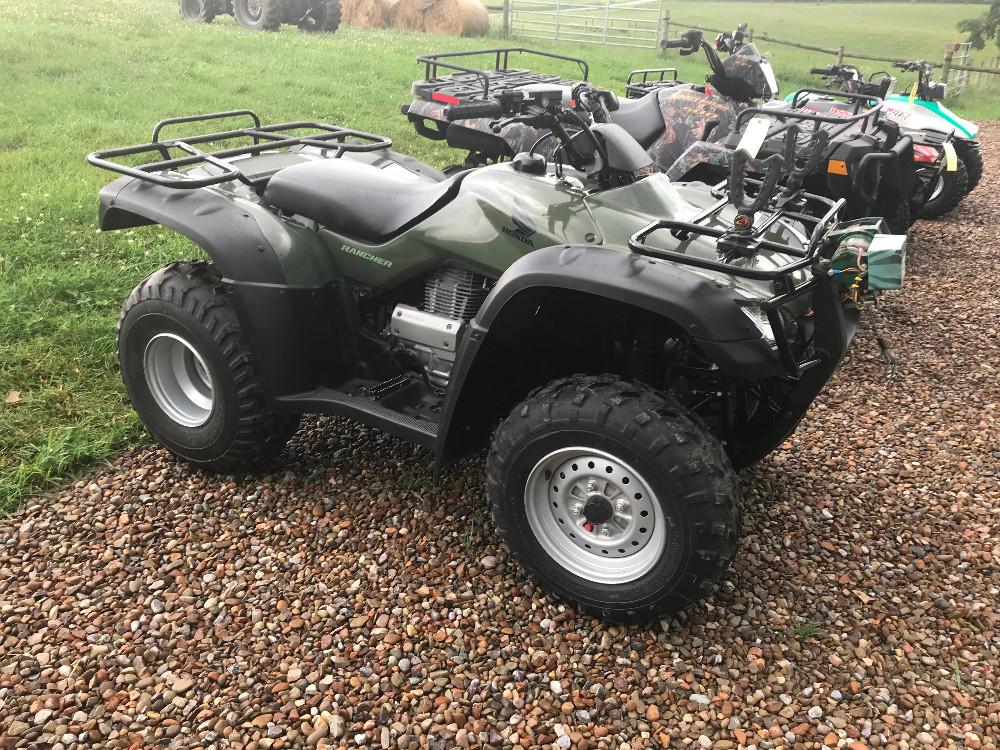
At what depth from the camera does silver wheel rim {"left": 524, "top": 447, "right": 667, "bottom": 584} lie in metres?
2.73

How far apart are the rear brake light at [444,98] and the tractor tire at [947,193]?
182 inches

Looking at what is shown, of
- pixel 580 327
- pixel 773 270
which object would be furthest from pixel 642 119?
pixel 773 270

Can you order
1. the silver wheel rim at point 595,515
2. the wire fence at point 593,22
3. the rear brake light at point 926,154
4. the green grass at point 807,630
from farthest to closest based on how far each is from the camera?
1. the wire fence at point 593,22
2. the rear brake light at point 926,154
3. the green grass at point 807,630
4. the silver wheel rim at point 595,515

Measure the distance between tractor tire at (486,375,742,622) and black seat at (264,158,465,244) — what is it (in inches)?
34.1

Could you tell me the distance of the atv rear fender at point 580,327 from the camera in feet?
7.95

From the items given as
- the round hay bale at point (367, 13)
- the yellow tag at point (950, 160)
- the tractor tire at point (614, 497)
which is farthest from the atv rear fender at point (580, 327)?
the round hay bale at point (367, 13)

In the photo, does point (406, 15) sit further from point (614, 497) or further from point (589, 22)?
point (614, 497)

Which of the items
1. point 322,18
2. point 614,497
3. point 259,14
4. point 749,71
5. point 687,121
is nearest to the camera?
point 614,497

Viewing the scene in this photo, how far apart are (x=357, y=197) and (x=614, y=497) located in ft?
4.82

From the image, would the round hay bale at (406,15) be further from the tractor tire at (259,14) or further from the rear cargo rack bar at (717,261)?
the rear cargo rack bar at (717,261)

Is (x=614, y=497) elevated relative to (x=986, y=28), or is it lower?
lower

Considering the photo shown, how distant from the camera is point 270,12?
18.0 m

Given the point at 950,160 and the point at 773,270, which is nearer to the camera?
the point at 773,270

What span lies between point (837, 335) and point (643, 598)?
109cm
